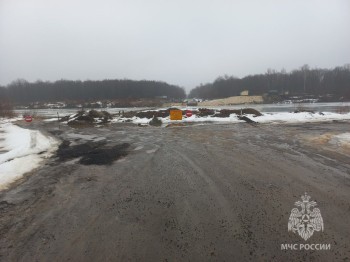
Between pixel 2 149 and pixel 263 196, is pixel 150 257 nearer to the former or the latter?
pixel 263 196

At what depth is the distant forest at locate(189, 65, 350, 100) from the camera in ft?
390

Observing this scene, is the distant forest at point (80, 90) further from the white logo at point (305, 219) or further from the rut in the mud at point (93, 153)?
the white logo at point (305, 219)

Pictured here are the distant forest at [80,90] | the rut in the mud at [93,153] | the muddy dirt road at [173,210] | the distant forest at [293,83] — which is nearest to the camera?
the muddy dirt road at [173,210]

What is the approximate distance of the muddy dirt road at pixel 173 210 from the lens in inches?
135

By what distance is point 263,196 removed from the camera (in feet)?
16.8

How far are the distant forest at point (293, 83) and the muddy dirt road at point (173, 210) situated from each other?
117 m

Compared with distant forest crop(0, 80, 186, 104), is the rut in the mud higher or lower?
lower

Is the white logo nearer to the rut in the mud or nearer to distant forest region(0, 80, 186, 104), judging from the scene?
the rut in the mud

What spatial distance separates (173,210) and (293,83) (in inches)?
5536

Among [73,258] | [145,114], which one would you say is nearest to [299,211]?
[73,258]

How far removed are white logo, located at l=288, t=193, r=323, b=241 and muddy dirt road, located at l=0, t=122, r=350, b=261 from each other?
10 cm

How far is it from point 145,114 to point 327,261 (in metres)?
29.6

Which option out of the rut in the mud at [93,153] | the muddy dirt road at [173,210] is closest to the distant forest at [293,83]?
the rut in the mud at [93,153]

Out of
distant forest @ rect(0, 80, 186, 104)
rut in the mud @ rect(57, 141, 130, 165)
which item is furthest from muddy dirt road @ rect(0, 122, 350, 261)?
distant forest @ rect(0, 80, 186, 104)
